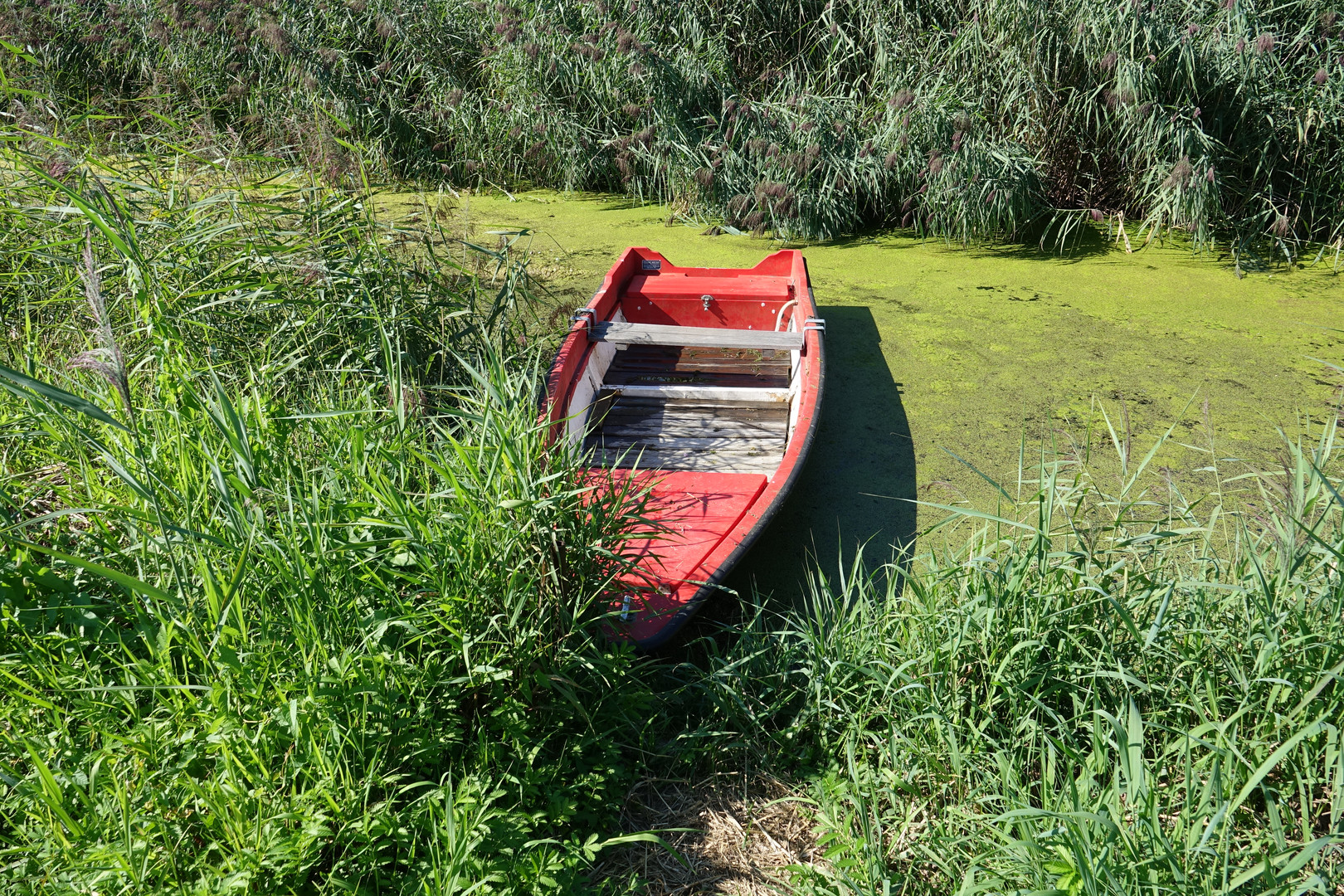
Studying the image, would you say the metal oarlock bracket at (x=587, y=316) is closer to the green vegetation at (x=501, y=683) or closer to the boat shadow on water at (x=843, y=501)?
the boat shadow on water at (x=843, y=501)

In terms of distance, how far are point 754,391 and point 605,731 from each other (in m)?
1.81

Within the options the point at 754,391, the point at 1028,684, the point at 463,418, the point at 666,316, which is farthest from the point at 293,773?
the point at 666,316

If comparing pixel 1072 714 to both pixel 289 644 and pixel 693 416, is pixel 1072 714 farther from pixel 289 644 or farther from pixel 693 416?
pixel 693 416

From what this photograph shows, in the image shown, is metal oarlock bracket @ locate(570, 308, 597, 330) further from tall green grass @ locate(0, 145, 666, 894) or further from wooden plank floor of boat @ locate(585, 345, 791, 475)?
tall green grass @ locate(0, 145, 666, 894)

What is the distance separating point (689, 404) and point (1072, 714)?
1.88 metres

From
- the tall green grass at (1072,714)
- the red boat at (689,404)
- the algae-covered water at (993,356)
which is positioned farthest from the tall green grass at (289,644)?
the algae-covered water at (993,356)

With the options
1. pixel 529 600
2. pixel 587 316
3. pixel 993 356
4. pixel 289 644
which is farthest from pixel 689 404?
pixel 289 644

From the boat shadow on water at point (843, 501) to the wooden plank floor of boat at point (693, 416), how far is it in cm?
18

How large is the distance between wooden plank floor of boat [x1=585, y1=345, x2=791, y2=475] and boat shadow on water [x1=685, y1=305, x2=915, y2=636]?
0.60 feet

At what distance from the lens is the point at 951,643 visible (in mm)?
1680

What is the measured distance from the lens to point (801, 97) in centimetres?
504

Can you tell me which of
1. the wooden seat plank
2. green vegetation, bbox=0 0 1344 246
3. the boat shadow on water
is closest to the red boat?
the wooden seat plank

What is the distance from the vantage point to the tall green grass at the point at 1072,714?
1.27 metres

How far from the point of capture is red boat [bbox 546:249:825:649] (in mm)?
2135
